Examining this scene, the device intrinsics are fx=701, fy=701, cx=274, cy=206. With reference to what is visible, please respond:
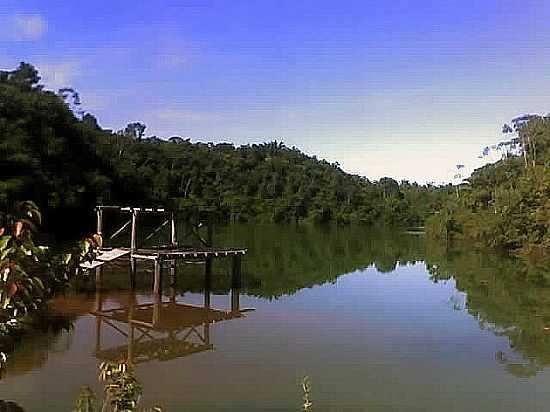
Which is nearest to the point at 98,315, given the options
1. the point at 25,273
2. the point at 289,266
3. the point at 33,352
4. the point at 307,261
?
the point at 33,352

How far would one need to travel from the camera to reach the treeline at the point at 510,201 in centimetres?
3281

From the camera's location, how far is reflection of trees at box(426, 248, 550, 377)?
1121 cm

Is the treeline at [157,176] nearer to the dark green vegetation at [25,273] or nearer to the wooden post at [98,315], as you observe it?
the wooden post at [98,315]

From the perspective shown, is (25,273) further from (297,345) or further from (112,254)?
(112,254)

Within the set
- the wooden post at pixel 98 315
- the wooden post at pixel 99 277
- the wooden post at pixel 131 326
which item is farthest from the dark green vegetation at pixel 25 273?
the wooden post at pixel 99 277

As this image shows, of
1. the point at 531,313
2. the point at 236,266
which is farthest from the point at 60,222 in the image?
the point at 531,313

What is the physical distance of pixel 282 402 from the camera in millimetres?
7695

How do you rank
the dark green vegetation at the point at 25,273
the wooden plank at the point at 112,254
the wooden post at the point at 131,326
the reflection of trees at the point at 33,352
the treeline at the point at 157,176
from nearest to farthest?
the dark green vegetation at the point at 25,273, the reflection of trees at the point at 33,352, the wooden post at the point at 131,326, the wooden plank at the point at 112,254, the treeline at the point at 157,176

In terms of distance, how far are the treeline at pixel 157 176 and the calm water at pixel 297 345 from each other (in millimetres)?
Answer: 11443

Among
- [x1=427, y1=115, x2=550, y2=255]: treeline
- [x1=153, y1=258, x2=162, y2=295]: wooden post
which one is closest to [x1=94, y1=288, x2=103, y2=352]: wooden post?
[x1=153, y1=258, x2=162, y2=295]: wooden post

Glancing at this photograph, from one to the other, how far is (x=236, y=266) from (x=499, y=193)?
24.0 meters

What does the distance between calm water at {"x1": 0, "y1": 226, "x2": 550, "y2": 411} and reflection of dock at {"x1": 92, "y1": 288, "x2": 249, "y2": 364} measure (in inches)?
1.3

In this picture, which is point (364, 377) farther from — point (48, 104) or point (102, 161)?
point (102, 161)

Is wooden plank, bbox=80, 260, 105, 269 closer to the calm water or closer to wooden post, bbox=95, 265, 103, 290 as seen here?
the calm water
